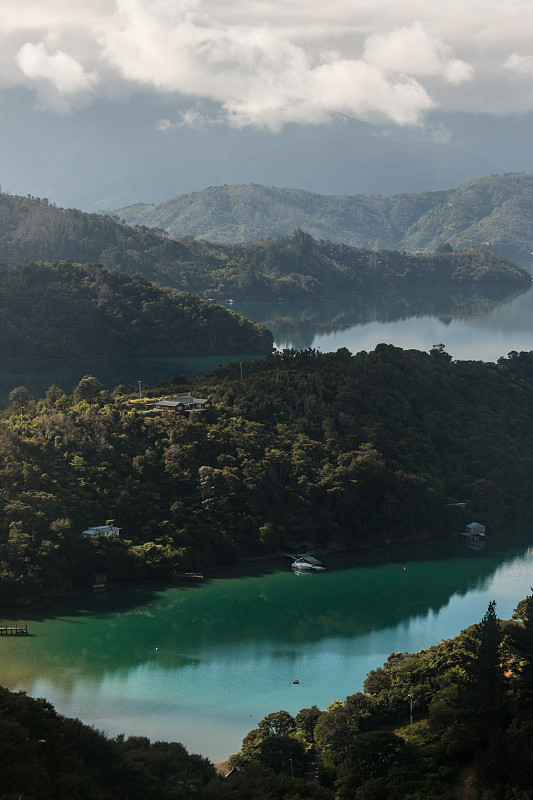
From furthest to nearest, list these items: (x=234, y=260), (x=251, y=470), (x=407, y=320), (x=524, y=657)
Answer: (x=234, y=260)
(x=407, y=320)
(x=251, y=470)
(x=524, y=657)

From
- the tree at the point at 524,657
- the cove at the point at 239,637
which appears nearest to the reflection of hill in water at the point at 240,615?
the cove at the point at 239,637

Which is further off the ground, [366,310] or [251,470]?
[366,310]

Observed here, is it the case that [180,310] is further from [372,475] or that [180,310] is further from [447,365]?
[372,475]

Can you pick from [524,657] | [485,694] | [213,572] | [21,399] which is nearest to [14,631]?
[213,572]

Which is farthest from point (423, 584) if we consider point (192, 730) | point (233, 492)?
point (192, 730)

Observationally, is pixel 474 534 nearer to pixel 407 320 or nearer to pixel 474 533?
pixel 474 533

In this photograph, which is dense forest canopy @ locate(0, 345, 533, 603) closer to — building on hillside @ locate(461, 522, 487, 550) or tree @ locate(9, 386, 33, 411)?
tree @ locate(9, 386, 33, 411)

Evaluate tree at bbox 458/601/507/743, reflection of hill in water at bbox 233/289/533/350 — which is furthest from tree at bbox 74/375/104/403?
reflection of hill in water at bbox 233/289/533/350

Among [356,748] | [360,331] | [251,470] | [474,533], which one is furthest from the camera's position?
[360,331]
